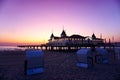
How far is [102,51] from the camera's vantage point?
22828 millimetres

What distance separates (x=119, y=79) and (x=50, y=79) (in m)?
5.00

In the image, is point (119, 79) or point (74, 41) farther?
point (74, 41)

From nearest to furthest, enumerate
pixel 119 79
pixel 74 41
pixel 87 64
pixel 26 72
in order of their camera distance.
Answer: pixel 119 79, pixel 26 72, pixel 87 64, pixel 74 41

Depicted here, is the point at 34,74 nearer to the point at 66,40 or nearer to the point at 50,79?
the point at 50,79

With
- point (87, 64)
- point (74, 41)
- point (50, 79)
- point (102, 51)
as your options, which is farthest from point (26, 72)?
point (74, 41)

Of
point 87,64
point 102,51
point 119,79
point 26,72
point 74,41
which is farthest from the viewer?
point 74,41

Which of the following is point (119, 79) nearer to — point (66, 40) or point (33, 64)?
point (33, 64)

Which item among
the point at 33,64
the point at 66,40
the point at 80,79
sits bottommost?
the point at 80,79

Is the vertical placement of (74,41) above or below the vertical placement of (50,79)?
above

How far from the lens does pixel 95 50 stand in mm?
24234

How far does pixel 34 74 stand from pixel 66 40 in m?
34.6

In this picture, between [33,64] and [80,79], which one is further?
[33,64]

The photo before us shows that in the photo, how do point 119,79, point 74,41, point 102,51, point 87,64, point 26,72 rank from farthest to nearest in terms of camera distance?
point 74,41 < point 102,51 < point 87,64 < point 26,72 < point 119,79

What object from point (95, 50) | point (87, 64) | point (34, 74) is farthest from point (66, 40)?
point (34, 74)
